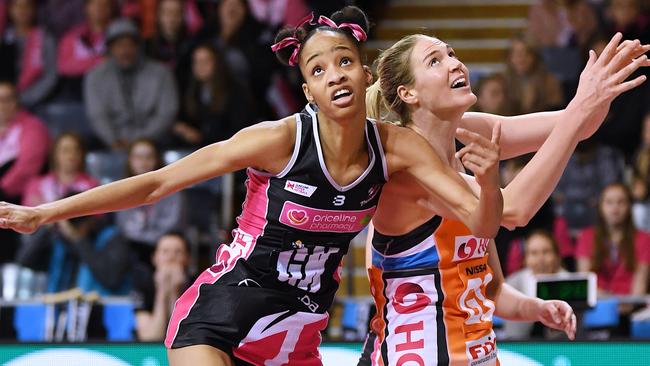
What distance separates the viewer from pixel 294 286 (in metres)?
3.51

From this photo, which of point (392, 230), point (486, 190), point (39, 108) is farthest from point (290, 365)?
point (39, 108)

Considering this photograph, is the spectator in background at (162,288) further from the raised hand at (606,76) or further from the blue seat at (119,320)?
the raised hand at (606,76)

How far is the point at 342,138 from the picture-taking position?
137 inches

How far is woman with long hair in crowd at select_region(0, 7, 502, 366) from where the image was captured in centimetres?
339

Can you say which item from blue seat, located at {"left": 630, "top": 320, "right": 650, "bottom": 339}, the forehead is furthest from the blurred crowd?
the forehead

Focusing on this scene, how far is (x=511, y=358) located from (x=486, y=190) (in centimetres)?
179

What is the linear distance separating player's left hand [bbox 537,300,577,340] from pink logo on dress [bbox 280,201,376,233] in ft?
2.54

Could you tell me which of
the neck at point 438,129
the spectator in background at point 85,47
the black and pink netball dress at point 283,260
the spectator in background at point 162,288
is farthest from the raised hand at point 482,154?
the spectator in background at point 85,47

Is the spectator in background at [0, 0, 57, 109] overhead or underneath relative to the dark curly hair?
overhead

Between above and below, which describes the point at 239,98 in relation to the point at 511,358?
above

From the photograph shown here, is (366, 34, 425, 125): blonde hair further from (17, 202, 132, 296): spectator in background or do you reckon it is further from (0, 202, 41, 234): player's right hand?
(17, 202, 132, 296): spectator in background

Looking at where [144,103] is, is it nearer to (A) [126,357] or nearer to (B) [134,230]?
(B) [134,230]

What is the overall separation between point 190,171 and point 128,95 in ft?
15.7

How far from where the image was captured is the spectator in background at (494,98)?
749 centimetres
